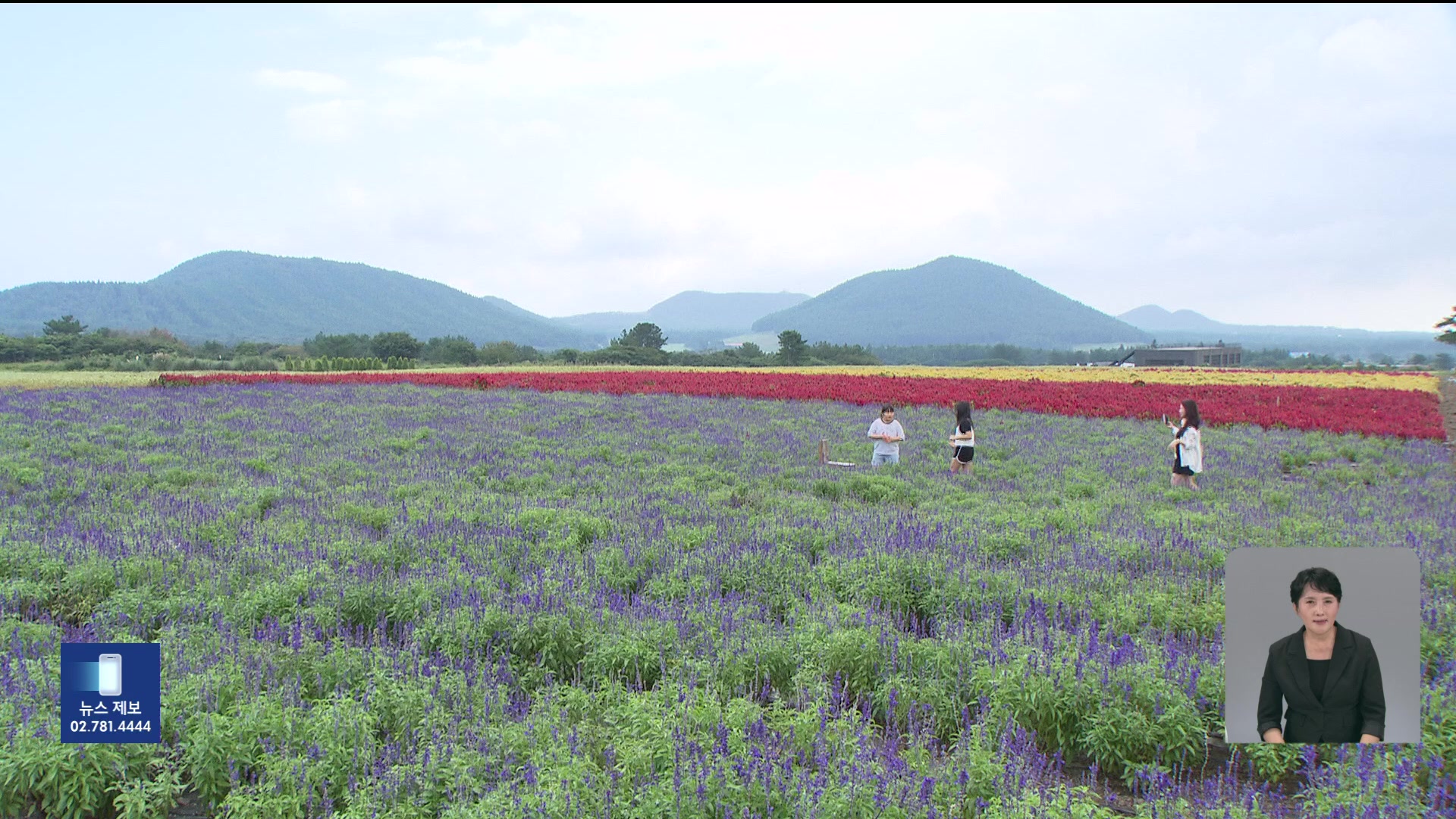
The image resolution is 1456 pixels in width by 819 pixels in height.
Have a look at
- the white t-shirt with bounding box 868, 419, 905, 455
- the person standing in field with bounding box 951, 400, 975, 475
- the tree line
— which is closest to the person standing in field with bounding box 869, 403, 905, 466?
the white t-shirt with bounding box 868, 419, 905, 455

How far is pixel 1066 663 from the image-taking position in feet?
13.6

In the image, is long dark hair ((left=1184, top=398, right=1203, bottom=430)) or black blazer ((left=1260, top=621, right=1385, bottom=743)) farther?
long dark hair ((left=1184, top=398, right=1203, bottom=430))

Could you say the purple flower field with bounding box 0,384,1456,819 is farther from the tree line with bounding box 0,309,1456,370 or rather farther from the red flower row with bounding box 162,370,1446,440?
the tree line with bounding box 0,309,1456,370

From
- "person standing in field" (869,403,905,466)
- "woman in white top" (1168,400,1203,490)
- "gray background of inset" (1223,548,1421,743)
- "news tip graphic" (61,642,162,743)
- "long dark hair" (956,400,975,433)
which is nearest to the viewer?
"gray background of inset" (1223,548,1421,743)

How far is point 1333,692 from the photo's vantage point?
2.33 m

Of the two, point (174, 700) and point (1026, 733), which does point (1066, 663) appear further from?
point (174, 700)

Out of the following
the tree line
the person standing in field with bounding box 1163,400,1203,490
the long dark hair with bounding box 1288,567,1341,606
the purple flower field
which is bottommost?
the purple flower field

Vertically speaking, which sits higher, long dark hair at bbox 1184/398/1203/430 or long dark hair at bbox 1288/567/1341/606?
long dark hair at bbox 1184/398/1203/430

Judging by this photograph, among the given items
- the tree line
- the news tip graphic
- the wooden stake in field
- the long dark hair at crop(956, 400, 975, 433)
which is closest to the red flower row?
the wooden stake in field

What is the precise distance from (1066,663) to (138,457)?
13.4 meters

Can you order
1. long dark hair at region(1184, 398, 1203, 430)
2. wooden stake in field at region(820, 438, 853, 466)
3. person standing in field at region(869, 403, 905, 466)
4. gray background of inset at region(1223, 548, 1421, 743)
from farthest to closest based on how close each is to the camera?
wooden stake in field at region(820, 438, 853, 466), person standing in field at region(869, 403, 905, 466), long dark hair at region(1184, 398, 1203, 430), gray background of inset at region(1223, 548, 1421, 743)

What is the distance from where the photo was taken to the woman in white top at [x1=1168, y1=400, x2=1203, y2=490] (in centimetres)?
1074

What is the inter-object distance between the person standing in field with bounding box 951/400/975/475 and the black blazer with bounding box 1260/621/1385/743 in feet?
30.7

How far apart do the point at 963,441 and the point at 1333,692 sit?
9721 mm
